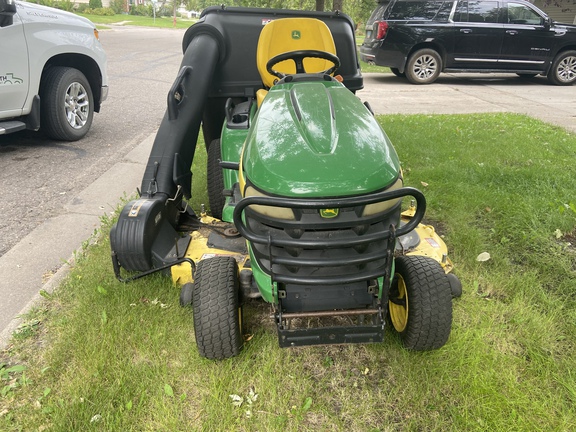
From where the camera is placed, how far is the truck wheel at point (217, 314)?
7.37 ft

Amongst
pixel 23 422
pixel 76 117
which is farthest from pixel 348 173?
pixel 76 117

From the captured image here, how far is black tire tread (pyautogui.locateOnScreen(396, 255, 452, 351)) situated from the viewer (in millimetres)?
2252

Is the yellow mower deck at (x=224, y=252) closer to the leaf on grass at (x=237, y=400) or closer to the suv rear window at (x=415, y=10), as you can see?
the leaf on grass at (x=237, y=400)

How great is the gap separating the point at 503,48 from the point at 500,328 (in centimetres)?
980

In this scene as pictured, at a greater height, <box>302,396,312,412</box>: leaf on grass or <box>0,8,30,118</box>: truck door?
<box>0,8,30,118</box>: truck door

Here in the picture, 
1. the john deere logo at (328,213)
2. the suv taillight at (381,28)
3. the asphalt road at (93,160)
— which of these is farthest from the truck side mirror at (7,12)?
the suv taillight at (381,28)

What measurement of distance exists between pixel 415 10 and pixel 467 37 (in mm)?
1329

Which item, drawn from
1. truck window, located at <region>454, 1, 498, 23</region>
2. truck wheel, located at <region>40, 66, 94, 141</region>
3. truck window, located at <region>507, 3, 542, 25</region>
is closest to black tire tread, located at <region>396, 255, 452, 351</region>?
truck wheel, located at <region>40, 66, 94, 141</region>

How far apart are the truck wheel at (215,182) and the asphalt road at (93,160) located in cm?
101

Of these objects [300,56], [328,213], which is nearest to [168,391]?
[328,213]

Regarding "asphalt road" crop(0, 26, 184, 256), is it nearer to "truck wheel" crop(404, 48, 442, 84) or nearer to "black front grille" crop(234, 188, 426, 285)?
"black front grille" crop(234, 188, 426, 285)

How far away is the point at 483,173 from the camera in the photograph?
4668mm

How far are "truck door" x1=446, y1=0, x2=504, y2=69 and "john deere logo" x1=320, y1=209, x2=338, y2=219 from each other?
33.0 feet

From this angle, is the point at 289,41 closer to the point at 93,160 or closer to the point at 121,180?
the point at 121,180
